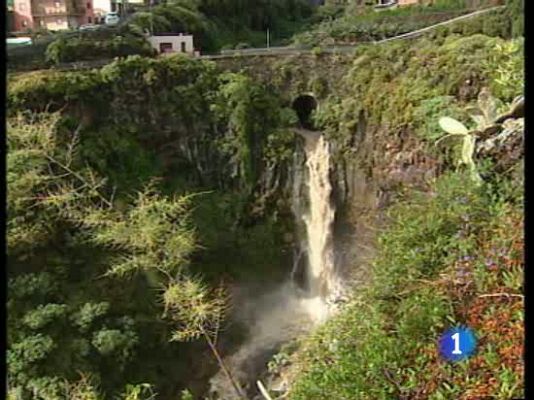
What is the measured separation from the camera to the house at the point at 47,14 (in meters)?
13.6

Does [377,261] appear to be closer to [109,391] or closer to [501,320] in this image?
[501,320]

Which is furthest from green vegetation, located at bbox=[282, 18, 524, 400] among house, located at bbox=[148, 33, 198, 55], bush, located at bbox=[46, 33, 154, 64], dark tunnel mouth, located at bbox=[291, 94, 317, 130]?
house, located at bbox=[148, 33, 198, 55]

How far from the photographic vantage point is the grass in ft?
9.95

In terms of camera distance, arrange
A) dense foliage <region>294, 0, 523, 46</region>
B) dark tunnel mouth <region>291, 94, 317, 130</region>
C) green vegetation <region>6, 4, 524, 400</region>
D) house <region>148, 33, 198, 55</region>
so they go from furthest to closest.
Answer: house <region>148, 33, 198, 55</region> < dense foliage <region>294, 0, 523, 46</region> < dark tunnel mouth <region>291, 94, 317, 130</region> < green vegetation <region>6, 4, 524, 400</region>

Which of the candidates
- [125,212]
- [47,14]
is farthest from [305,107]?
[47,14]

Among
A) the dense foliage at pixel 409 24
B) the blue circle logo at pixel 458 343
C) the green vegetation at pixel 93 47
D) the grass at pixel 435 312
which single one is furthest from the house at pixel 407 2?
the blue circle logo at pixel 458 343

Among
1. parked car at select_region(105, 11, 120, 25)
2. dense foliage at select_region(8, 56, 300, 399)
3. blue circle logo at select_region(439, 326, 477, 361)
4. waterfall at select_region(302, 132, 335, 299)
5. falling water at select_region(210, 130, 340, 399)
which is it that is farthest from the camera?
parked car at select_region(105, 11, 120, 25)

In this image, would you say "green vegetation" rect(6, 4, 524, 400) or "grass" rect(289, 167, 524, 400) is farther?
"green vegetation" rect(6, 4, 524, 400)

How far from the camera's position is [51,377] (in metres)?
5.97

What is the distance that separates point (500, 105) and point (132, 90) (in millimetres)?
5195

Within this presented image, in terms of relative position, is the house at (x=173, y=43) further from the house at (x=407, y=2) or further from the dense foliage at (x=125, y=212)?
the house at (x=407, y=2)

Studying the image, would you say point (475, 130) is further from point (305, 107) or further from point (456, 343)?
point (305, 107)

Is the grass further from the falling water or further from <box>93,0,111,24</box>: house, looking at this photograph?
<box>93,0,111,24</box>: house

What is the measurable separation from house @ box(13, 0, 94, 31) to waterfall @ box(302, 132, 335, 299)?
25.2 feet
